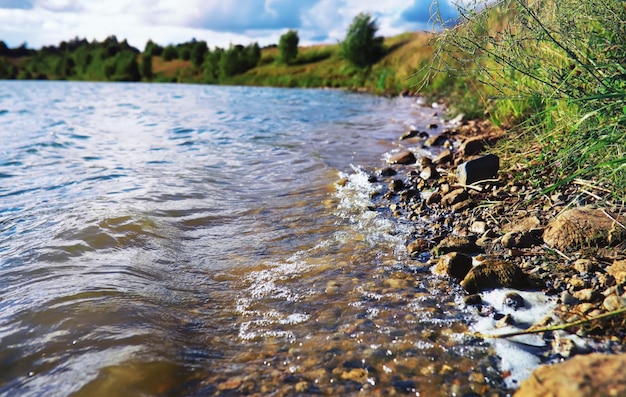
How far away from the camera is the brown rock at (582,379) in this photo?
1.43m

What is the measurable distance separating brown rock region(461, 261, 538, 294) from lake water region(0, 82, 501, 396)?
13cm

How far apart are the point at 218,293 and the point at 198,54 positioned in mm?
71096

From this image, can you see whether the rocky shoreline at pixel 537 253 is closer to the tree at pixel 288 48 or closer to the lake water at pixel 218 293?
the lake water at pixel 218 293

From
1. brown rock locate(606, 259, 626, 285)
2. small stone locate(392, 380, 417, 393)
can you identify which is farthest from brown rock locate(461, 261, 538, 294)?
small stone locate(392, 380, 417, 393)

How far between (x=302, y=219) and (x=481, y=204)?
164 cm

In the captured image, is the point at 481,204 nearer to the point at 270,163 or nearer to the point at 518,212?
the point at 518,212

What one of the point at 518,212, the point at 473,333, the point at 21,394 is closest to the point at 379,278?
the point at 473,333

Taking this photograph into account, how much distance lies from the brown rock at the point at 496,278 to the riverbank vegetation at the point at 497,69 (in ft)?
1.95

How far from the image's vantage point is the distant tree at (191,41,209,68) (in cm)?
6800

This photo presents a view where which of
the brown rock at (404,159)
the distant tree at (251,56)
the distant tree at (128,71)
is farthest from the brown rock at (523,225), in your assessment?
the distant tree at (128,71)

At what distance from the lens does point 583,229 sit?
116 inches

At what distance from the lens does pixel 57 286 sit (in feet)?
9.72

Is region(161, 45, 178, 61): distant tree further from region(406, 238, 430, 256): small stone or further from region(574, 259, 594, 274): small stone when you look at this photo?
region(574, 259, 594, 274): small stone

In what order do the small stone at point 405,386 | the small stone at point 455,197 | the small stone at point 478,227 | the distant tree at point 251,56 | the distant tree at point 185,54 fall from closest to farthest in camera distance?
the small stone at point 405,386
the small stone at point 478,227
the small stone at point 455,197
the distant tree at point 251,56
the distant tree at point 185,54
